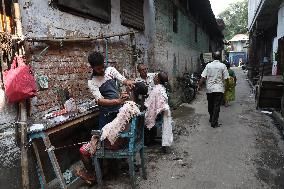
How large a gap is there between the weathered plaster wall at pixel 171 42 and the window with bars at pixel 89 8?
3.16 meters

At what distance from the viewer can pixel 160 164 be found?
5.43m

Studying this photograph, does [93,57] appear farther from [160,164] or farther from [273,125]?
[273,125]

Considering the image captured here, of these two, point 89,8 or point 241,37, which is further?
point 241,37

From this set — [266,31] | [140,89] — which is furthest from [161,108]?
[266,31]

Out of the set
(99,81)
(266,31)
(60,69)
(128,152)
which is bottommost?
(128,152)

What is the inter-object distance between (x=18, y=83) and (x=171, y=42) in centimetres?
859

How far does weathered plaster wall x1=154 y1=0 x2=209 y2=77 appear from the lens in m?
9.81

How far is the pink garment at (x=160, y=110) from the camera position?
5848 mm

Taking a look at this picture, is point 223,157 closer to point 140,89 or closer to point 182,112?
point 140,89

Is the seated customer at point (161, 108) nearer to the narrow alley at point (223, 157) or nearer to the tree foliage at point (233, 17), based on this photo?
the narrow alley at point (223, 157)

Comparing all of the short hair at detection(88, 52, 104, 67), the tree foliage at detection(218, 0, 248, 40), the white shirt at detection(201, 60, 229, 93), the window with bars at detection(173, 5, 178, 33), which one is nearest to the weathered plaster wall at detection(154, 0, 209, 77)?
the window with bars at detection(173, 5, 178, 33)

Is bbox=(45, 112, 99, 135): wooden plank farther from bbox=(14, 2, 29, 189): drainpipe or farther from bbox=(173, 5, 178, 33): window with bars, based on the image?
bbox=(173, 5, 178, 33): window with bars

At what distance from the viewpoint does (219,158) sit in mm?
5641

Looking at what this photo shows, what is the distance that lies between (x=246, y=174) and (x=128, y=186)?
1920 millimetres
